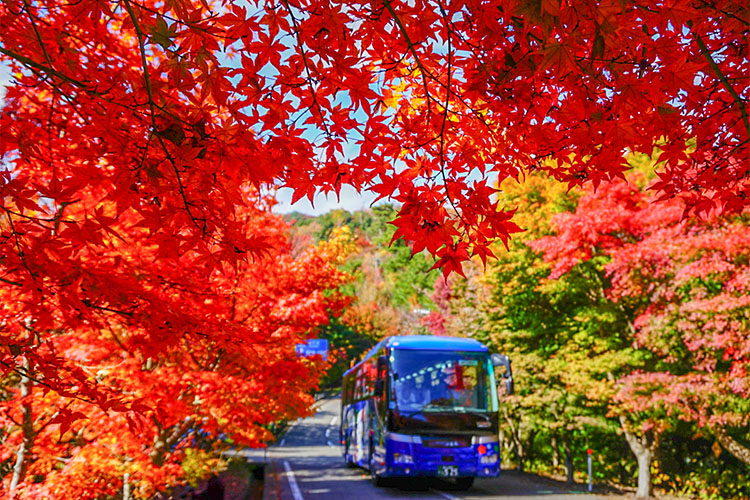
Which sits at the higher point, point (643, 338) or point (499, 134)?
point (499, 134)

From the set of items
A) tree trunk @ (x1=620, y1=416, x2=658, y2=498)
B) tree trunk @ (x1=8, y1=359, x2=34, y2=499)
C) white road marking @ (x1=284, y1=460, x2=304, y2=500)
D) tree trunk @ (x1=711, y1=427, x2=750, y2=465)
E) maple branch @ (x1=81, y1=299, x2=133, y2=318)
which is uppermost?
maple branch @ (x1=81, y1=299, x2=133, y2=318)

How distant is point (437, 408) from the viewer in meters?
10.6

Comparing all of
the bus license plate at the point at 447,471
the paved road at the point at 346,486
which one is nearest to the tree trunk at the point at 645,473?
the paved road at the point at 346,486

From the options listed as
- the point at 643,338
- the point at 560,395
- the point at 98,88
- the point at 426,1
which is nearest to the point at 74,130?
the point at 98,88

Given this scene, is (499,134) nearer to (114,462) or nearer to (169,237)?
(169,237)

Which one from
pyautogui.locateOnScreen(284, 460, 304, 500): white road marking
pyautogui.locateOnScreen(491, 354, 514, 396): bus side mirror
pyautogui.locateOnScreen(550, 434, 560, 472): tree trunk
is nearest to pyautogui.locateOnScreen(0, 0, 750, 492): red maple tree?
pyautogui.locateOnScreen(491, 354, 514, 396): bus side mirror

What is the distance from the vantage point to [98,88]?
246cm

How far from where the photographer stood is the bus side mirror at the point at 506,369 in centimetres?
1054

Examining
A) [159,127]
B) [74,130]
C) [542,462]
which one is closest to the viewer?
[159,127]

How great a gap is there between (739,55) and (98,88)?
3.23 meters

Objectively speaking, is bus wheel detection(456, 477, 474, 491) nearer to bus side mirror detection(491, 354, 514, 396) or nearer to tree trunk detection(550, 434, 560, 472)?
bus side mirror detection(491, 354, 514, 396)

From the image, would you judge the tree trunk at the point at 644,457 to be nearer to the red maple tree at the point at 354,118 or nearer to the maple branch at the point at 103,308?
the red maple tree at the point at 354,118

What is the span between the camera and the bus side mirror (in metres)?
10.5

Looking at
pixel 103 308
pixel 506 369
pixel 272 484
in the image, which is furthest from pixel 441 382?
pixel 103 308
